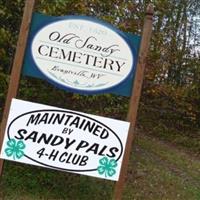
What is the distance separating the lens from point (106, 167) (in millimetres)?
Answer: 5984

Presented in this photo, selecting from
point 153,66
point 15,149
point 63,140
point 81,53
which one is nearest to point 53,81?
point 81,53

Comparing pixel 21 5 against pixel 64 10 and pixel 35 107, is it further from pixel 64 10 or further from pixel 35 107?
pixel 35 107

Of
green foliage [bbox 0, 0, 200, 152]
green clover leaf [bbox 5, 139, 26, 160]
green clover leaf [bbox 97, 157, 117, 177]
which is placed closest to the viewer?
green clover leaf [bbox 5, 139, 26, 160]

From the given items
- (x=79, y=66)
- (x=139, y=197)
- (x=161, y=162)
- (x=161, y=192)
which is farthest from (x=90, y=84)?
(x=161, y=162)

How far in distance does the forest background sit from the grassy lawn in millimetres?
1015

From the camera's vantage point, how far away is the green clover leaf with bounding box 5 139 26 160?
587 centimetres

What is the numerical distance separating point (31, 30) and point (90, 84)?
0.86 metres

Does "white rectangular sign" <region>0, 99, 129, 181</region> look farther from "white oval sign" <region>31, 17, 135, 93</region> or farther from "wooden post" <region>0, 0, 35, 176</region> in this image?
"white oval sign" <region>31, 17, 135, 93</region>

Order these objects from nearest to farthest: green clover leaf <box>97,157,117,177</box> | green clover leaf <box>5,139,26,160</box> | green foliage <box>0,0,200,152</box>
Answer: green clover leaf <box>5,139,26,160</box> → green clover leaf <box>97,157,117,177</box> → green foliage <box>0,0,200,152</box>

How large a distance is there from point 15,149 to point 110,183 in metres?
2.76

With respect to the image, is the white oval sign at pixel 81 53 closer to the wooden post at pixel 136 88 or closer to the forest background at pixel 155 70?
the wooden post at pixel 136 88

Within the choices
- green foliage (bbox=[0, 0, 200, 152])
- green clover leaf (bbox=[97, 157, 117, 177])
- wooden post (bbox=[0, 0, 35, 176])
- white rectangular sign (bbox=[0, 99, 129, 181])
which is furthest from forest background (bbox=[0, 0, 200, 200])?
green clover leaf (bbox=[97, 157, 117, 177])

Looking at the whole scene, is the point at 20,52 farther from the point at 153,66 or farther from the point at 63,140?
the point at 153,66

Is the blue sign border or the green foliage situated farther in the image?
the green foliage
